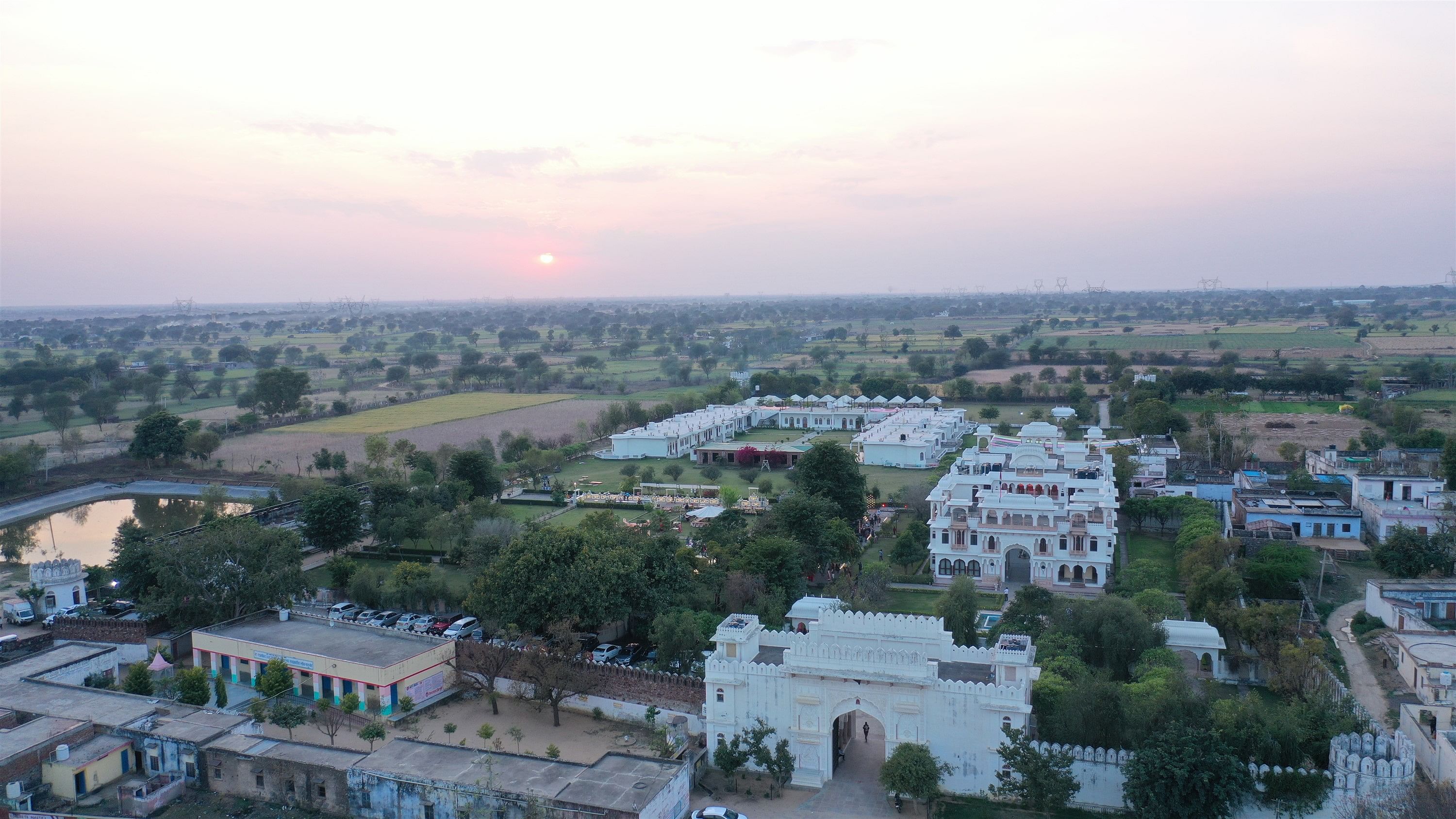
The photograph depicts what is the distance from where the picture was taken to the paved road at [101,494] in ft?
108

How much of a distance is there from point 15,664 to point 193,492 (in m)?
20.7

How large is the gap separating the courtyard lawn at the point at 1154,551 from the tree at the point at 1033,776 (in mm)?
11681

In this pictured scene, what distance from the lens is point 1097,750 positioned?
13.0 metres

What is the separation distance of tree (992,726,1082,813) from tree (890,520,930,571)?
11173mm

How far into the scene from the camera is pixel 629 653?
18438 millimetres

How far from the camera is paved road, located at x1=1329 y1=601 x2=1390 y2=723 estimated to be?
15.9 meters

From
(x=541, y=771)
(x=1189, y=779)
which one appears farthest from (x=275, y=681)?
(x=1189, y=779)

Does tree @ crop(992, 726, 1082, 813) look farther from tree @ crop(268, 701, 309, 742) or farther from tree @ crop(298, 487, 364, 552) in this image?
tree @ crop(298, 487, 364, 552)

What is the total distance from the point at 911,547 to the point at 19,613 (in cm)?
2000

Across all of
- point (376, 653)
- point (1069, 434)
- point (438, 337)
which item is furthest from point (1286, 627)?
point (438, 337)

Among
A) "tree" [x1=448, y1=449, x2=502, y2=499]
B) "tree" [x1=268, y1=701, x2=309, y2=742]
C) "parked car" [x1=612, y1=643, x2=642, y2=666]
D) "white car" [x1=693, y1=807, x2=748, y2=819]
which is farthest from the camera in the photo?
"tree" [x1=448, y1=449, x2=502, y2=499]

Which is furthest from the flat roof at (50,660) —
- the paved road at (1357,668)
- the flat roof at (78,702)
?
the paved road at (1357,668)

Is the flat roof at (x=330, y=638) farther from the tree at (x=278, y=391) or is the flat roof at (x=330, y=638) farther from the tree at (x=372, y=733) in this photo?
the tree at (x=278, y=391)

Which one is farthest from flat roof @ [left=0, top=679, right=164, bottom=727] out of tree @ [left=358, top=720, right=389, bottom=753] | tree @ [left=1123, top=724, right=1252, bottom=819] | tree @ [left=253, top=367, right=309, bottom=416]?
tree @ [left=253, top=367, right=309, bottom=416]
